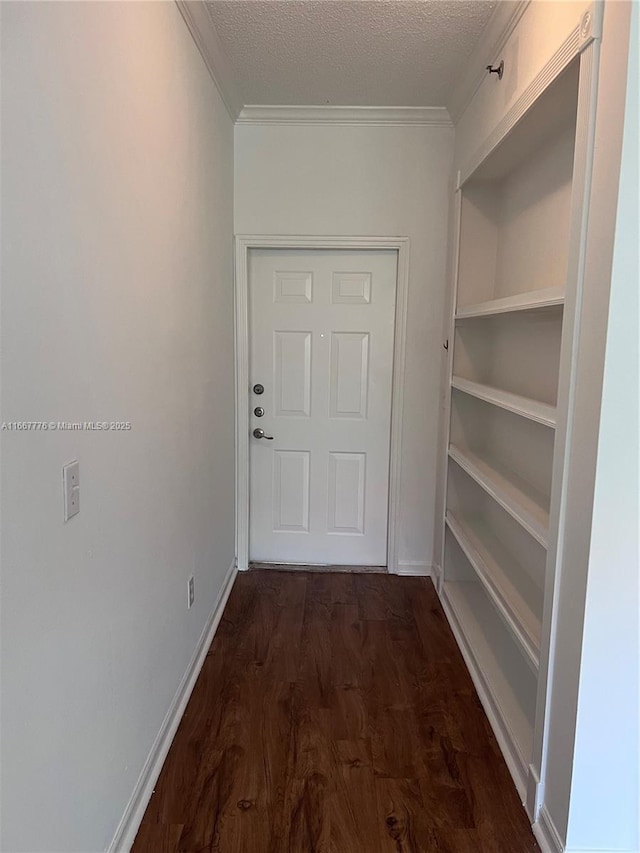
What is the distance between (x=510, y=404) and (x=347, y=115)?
1934 mm

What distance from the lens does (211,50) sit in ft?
7.19

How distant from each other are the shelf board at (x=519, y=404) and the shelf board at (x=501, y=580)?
0.70 metres

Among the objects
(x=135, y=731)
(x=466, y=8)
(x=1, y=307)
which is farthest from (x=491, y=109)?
(x=135, y=731)

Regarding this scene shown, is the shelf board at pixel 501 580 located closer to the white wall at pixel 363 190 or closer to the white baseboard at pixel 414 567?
the white baseboard at pixel 414 567

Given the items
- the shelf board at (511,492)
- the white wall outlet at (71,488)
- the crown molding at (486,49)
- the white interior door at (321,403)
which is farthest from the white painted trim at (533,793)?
the crown molding at (486,49)

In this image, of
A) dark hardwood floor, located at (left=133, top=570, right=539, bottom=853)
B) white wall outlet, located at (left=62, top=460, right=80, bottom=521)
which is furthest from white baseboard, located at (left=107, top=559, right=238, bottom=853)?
white wall outlet, located at (left=62, top=460, right=80, bottom=521)

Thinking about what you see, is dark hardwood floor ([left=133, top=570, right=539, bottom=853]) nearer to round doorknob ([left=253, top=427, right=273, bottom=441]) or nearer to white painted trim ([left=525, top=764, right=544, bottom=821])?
white painted trim ([left=525, top=764, right=544, bottom=821])

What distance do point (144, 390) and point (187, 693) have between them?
1.26 meters

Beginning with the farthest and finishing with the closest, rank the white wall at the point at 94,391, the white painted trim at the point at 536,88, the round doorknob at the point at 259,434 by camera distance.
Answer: the round doorknob at the point at 259,434, the white painted trim at the point at 536,88, the white wall at the point at 94,391

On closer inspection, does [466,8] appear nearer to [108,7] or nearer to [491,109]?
[491,109]

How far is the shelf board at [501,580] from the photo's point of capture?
1763 millimetres

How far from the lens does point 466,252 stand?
273 centimetres

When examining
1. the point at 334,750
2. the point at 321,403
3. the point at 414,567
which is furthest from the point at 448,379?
the point at 334,750

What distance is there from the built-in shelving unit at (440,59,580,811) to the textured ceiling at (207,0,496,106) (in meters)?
0.50
